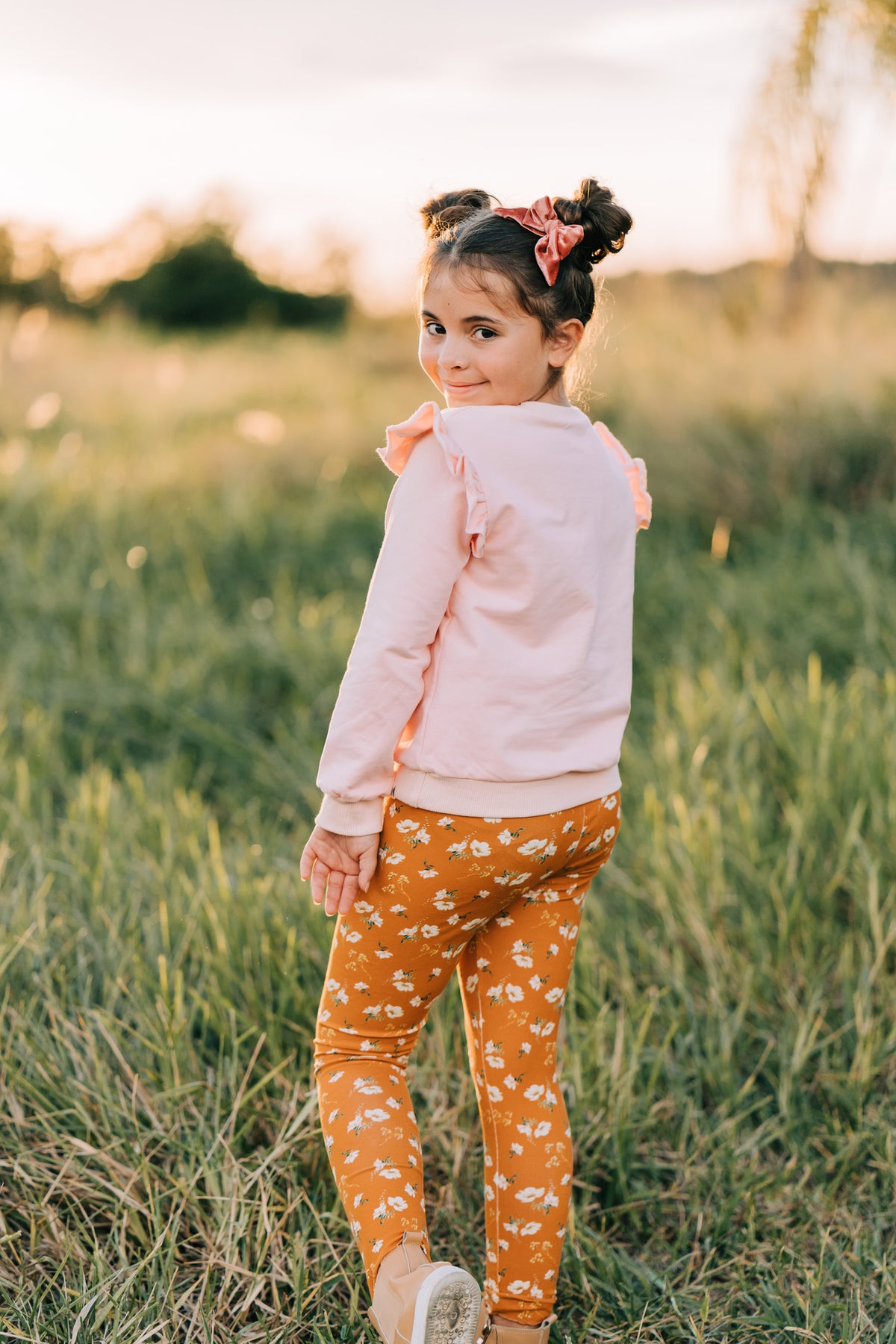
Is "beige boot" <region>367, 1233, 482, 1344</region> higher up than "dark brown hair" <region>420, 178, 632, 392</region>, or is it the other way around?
"dark brown hair" <region>420, 178, 632, 392</region>

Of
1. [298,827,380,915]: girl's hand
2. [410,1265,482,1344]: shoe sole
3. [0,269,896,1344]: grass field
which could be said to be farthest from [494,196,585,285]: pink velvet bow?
[410,1265,482,1344]: shoe sole

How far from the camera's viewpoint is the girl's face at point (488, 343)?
149 cm

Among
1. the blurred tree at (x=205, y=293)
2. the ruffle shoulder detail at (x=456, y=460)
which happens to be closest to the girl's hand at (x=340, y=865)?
the ruffle shoulder detail at (x=456, y=460)

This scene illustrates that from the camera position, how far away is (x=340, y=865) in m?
1.52

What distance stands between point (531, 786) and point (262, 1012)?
957mm

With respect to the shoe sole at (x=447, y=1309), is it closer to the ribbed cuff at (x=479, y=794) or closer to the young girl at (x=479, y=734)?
the young girl at (x=479, y=734)

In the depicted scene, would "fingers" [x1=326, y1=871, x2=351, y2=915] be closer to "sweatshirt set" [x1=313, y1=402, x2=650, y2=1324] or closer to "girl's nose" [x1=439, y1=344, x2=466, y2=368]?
"sweatshirt set" [x1=313, y1=402, x2=650, y2=1324]

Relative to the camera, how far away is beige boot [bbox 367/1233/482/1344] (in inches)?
55.1

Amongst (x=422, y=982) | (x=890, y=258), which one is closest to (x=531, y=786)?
(x=422, y=982)

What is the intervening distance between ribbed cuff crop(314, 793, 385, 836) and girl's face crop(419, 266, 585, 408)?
0.54 metres

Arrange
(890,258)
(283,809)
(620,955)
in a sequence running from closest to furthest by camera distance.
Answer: (620,955) < (283,809) < (890,258)

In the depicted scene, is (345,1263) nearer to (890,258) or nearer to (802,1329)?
(802,1329)

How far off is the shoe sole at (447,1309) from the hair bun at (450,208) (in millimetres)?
1334

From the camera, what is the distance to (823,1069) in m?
2.24
